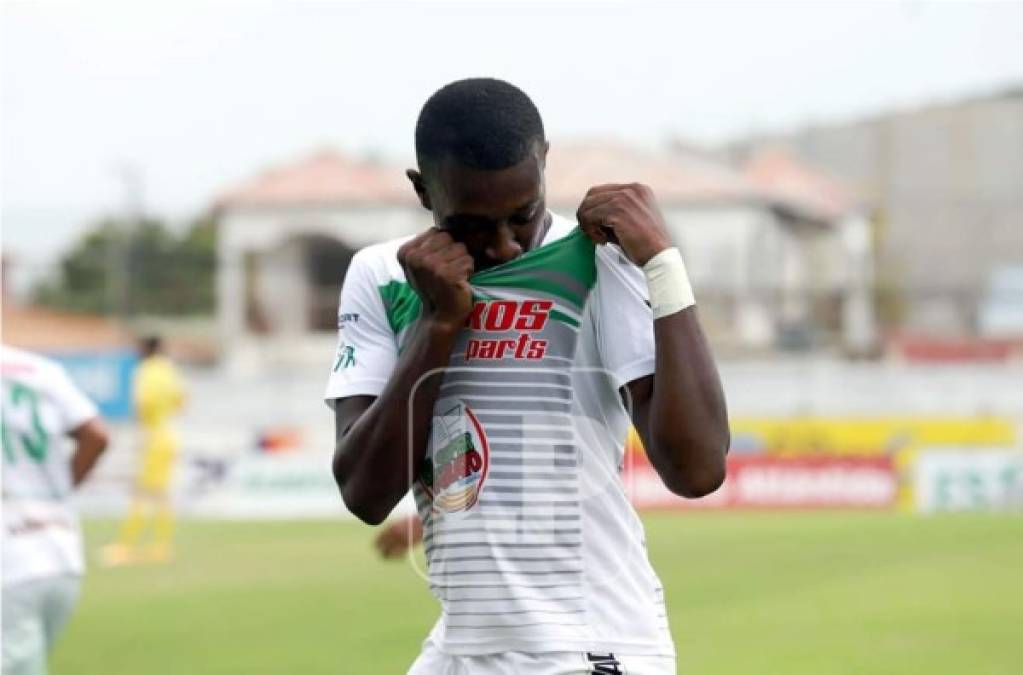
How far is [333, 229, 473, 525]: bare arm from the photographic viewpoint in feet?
9.37

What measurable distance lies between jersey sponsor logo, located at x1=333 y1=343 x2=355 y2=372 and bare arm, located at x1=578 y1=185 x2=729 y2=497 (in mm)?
501

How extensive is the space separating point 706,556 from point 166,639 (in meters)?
7.14

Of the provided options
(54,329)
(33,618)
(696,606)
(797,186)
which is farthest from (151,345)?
(797,186)

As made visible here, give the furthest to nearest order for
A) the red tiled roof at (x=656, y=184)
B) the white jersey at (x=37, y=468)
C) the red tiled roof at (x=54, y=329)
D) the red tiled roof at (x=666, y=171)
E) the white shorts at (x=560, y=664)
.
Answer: the red tiled roof at (x=54, y=329) → the red tiled roof at (x=656, y=184) → the red tiled roof at (x=666, y=171) → the white jersey at (x=37, y=468) → the white shorts at (x=560, y=664)

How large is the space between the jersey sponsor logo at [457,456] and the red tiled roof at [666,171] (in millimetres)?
23871

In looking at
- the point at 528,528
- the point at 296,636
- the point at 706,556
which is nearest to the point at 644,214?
the point at 528,528

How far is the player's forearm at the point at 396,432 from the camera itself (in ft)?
9.56

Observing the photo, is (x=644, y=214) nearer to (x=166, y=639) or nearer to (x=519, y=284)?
(x=519, y=284)

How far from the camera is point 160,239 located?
4022 cm

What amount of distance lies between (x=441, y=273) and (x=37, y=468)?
4.00 meters

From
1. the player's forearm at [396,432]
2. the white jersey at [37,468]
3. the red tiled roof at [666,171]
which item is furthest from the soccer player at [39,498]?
the red tiled roof at [666,171]

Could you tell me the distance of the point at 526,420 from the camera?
2992 mm

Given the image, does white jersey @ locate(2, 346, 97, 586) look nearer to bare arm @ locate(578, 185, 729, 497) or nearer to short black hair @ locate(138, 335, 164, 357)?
bare arm @ locate(578, 185, 729, 497)

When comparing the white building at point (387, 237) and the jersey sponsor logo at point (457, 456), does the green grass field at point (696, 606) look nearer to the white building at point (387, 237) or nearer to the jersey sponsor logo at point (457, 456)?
the jersey sponsor logo at point (457, 456)
